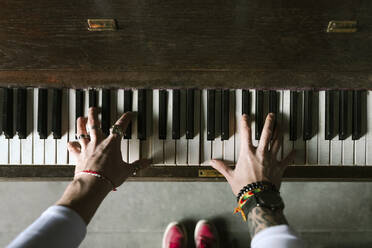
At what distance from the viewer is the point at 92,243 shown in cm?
165

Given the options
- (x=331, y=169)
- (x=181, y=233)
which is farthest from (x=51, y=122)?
(x=331, y=169)

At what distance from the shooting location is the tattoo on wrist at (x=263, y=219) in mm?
908

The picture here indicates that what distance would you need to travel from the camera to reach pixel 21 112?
44.6 inches

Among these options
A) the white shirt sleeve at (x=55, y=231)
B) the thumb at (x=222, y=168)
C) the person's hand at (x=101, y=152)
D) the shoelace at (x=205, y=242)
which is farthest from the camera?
the shoelace at (x=205, y=242)

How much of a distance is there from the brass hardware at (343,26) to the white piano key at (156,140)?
0.82m

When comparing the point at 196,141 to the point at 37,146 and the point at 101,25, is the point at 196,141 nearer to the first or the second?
the point at 101,25

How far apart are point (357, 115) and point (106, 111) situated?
1201 millimetres

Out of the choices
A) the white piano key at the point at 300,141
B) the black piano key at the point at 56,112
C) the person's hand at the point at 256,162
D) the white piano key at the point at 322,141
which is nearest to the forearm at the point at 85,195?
the black piano key at the point at 56,112

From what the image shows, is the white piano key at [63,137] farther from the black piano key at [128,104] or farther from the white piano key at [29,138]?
the black piano key at [128,104]

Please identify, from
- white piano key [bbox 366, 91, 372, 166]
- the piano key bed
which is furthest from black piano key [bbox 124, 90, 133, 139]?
white piano key [bbox 366, 91, 372, 166]

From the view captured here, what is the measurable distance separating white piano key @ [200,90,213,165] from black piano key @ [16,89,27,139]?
2.78 feet

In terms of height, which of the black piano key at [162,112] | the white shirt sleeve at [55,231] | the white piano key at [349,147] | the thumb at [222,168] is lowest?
Answer: the white shirt sleeve at [55,231]

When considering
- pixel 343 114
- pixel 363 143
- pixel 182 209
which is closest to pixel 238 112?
pixel 343 114

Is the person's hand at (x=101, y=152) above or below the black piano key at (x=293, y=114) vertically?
below
